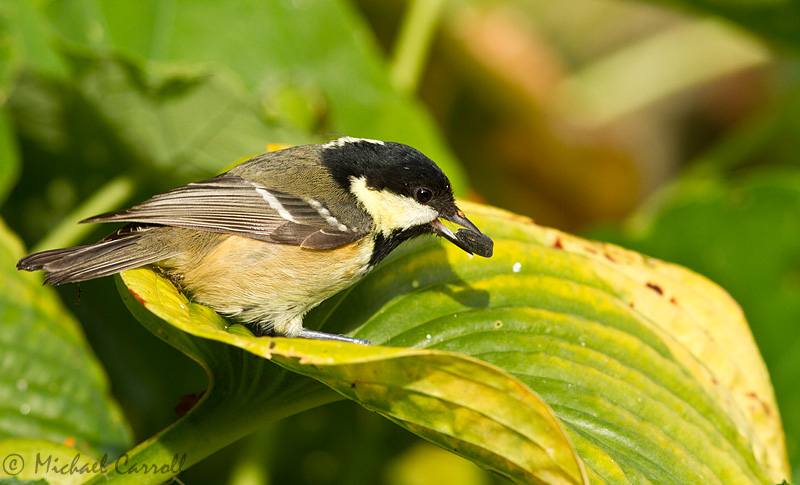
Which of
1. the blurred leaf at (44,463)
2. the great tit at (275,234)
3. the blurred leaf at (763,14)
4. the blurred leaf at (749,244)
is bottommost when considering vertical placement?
the blurred leaf at (44,463)

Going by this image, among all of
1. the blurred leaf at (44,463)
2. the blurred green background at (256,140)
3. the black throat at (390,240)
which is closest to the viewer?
the blurred leaf at (44,463)

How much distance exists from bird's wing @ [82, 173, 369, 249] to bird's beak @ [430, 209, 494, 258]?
0.19 m

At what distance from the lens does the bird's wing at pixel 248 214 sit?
5.34 feet

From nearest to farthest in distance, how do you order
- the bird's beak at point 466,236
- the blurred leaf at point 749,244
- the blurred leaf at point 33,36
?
1. the bird's beak at point 466,236
2. the blurred leaf at point 33,36
3. the blurred leaf at point 749,244

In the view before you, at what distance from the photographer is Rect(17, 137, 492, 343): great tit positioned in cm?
163

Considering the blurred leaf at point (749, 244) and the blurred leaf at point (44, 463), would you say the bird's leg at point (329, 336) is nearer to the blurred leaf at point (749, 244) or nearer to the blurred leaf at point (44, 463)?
the blurred leaf at point (44, 463)

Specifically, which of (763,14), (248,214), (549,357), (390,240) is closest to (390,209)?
(390,240)

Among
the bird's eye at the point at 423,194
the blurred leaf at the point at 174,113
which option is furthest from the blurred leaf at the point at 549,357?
the blurred leaf at the point at 174,113

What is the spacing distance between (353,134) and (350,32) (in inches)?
16.3

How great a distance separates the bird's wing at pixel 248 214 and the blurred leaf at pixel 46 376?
0.45 meters

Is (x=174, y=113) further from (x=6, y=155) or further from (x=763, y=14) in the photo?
(x=763, y=14)

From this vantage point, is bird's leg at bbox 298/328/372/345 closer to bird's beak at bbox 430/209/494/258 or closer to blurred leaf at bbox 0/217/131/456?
bird's beak at bbox 430/209/494/258

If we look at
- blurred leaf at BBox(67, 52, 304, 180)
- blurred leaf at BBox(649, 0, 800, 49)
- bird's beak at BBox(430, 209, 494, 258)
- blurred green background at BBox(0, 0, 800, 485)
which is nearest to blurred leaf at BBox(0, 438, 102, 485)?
blurred green background at BBox(0, 0, 800, 485)

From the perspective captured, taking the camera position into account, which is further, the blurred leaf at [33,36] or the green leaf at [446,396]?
the blurred leaf at [33,36]
